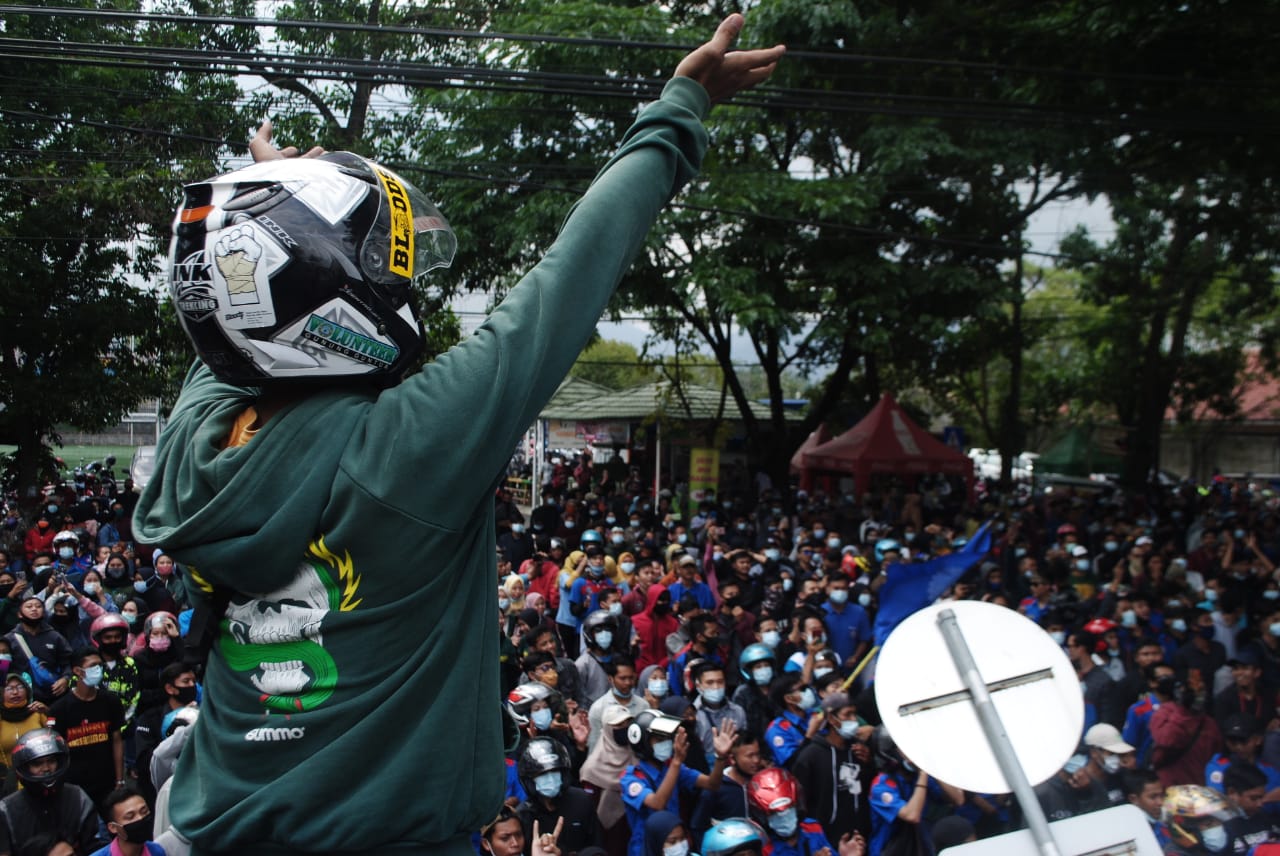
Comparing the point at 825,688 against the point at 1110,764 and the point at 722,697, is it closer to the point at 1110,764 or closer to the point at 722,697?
the point at 722,697

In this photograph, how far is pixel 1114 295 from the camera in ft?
77.0

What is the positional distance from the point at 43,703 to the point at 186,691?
164 cm

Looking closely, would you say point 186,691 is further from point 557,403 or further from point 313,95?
point 557,403

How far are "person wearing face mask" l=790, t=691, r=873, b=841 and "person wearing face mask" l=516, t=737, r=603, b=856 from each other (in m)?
1.47

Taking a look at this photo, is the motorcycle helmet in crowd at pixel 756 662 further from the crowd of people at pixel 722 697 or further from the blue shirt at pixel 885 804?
the blue shirt at pixel 885 804

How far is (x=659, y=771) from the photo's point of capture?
275 inches

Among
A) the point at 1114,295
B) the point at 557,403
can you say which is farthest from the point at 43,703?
the point at 1114,295

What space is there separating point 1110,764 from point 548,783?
12.4ft

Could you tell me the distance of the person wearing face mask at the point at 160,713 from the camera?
7.18 meters

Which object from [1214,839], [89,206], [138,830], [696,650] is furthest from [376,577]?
[89,206]

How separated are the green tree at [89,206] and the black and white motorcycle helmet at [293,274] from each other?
29.7 ft

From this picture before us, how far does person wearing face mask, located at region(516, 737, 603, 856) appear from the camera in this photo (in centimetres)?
643

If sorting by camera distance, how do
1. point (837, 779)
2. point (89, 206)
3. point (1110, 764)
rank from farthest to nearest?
point (89, 206) < point (1110, 764) < point (837, 779)

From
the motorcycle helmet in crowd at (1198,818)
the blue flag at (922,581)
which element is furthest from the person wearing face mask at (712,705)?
the motorcycle helmet in crowd at (1198,818)
